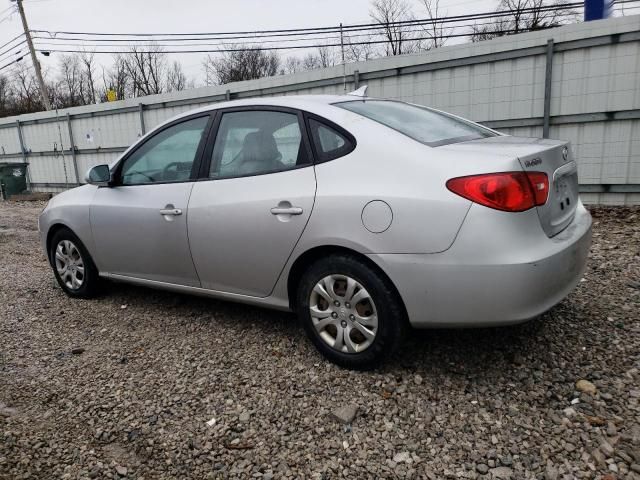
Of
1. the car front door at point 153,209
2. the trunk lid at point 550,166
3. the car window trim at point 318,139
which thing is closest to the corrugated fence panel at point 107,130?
the car front door at point 153,209

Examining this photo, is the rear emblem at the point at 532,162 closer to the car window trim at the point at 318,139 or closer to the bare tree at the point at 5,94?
the car window trim at the point at 318,139

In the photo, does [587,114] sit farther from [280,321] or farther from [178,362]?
[178,362]

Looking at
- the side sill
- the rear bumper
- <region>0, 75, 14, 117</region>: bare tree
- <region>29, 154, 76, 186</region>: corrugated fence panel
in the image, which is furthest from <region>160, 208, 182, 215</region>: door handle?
<region>0, 75, 14, 117</region>: bare tree

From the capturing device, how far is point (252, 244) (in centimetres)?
304

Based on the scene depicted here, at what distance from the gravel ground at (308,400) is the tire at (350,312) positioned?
0.15m

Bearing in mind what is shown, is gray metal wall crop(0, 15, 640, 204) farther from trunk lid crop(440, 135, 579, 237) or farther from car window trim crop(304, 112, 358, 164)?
car window trim crop(304, 112, 358, 164)

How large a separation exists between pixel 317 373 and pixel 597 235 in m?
4.23

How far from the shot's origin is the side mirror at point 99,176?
3.91m

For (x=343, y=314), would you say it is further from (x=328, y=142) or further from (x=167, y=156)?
(x=167, y=156)

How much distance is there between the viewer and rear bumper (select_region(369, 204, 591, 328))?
7.48ft

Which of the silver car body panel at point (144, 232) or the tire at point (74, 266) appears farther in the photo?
the tire at point (74, 266)

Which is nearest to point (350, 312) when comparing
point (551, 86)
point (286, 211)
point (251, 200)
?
point (286, 211)

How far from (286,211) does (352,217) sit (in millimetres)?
444

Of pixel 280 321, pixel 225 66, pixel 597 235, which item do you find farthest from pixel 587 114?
pixel 225 66
